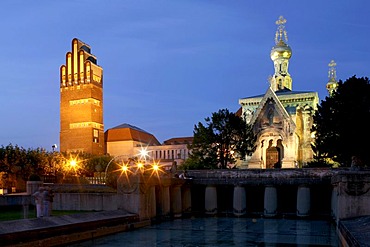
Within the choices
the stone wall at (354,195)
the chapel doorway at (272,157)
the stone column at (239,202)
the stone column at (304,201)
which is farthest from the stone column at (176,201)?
the chapel doorway at (272,157)

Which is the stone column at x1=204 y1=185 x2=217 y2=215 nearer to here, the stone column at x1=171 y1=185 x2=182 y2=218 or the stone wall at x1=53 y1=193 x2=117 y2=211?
the stone column at x1=171 y1=185 x2=182 y2=218

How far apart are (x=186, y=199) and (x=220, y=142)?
23.7 meters

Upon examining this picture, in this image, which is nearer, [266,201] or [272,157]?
[266,201]

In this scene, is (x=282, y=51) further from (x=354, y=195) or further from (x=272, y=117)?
(x=354, y=195)

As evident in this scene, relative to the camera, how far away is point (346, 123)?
144 feet

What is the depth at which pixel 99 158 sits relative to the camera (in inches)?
3723

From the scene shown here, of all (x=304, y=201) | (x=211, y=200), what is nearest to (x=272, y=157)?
(x=211, y=200)

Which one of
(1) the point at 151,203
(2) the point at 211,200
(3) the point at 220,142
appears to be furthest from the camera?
(3) the point at 220,142

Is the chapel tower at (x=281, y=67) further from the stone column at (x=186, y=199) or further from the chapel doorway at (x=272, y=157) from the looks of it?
the stone column at (x=186, y=199)

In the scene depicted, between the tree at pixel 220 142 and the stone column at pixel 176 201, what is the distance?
23451 mm

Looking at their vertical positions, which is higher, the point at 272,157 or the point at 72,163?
the point at 272,157

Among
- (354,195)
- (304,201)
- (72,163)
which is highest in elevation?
(72,163)

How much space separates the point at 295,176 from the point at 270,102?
132ft

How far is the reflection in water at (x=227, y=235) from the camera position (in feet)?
65.9
